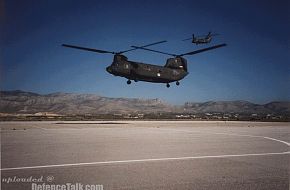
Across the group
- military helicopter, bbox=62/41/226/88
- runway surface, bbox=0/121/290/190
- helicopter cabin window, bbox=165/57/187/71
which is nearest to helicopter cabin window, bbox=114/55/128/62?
military helicopter, bbox=62/41/226/88

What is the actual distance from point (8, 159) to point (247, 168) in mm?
6975

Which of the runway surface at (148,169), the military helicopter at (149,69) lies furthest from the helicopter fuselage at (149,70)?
the runway surface at (148,169)

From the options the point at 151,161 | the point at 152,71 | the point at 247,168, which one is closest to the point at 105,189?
the point at 151,161

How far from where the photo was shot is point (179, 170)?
8.32 metres

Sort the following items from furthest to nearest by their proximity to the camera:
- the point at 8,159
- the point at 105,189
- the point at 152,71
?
the point at 152,71, the point at 8,159, the point at 105,189

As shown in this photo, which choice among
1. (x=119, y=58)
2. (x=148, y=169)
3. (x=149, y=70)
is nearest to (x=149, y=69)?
(x=149, y=70)

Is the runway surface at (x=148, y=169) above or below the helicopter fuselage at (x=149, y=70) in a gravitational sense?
below

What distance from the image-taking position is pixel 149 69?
37875 mm

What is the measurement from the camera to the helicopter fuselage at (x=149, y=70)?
1363 inches

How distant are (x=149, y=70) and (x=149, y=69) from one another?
0.13 metres

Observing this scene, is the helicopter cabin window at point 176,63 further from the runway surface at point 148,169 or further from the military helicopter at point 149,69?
the runway surface at point 148,169

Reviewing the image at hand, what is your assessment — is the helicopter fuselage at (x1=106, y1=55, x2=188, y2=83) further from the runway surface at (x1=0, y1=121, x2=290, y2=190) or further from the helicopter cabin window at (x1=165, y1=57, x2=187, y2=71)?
the runway surface at (x1=0, y1=121, x2=290, y2=190)

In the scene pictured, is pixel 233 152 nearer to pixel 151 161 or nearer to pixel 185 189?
pixel 151 161

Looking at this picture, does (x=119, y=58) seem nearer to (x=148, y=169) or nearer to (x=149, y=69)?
(x=149, y=69)
